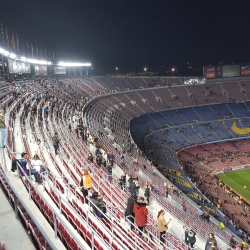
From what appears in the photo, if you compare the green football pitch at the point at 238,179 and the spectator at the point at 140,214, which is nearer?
the spectator at the point at 140,214

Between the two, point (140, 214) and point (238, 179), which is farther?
point (238, 179)

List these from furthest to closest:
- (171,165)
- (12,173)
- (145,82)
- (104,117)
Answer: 1. (145,82)
2. (104,117)
3. (171,165)
4. (12,173)

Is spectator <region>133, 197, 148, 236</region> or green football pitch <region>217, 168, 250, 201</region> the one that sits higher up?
spectator <region>133, 197, 148, 236</region>

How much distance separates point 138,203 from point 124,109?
3861 centimetres

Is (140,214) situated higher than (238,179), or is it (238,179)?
(140,214)

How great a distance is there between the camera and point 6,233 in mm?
3889

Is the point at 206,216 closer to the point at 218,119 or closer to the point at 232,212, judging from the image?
the point at 232,212

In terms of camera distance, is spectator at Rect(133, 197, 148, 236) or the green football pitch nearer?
spectator at Rect(133, 197, 148, 236)

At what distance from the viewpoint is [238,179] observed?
104 ft

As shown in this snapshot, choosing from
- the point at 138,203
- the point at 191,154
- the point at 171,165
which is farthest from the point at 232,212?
the point at 138,203

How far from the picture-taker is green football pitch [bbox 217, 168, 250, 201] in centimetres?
2869

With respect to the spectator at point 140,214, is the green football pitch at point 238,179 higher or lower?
lower

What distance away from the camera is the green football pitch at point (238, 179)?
94.1 ft

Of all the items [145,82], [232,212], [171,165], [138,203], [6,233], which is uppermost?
[145,82]
